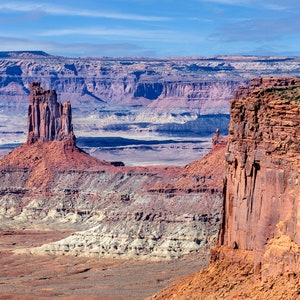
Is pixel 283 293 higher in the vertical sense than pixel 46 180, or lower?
higher

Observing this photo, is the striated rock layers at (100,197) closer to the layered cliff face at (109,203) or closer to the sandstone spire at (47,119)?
the layered cliff face at (109,203)

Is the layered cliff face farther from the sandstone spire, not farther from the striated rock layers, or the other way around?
the sandstone spire

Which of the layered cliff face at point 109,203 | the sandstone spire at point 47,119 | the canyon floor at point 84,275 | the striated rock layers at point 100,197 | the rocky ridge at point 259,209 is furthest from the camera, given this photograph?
the sandstone spire at point 47,119

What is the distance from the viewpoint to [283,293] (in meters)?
39.0

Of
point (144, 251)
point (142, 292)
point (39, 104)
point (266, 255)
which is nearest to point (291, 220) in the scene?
point (266, 255)

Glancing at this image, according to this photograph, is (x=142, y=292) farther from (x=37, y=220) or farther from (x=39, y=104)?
(x=39, y=104)

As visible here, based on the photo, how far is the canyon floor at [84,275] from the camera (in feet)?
293

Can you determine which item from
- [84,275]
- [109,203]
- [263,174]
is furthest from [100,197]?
[263,174]

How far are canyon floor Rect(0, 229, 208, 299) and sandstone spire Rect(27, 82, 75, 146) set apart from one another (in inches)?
1575

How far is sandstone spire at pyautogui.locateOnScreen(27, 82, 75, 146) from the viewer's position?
16125cm

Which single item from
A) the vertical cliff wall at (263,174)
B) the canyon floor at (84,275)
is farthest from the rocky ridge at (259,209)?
the canyon floor at (84,275)

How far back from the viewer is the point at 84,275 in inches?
4050

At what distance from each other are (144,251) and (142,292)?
2265 cm

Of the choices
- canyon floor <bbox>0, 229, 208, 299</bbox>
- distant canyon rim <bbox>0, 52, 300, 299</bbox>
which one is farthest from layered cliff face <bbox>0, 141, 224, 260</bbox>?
canyon floor <bbox>0, 229, 208, 299</bbox>
